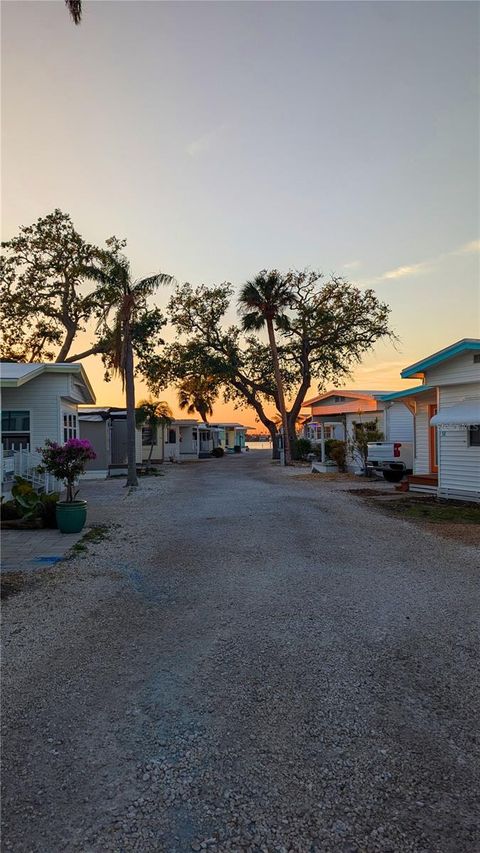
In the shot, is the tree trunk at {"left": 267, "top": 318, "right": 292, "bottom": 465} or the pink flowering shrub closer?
the pink flowering shrub

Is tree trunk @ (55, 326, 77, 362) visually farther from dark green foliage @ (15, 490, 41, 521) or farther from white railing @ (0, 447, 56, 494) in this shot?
dark green foliage @ (15, 490, 41, 521)

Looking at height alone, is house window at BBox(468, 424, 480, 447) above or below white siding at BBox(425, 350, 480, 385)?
below

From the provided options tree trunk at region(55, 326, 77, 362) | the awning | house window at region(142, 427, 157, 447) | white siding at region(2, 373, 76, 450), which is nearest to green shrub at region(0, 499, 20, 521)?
white siding at region(2, 373, 76, 450)

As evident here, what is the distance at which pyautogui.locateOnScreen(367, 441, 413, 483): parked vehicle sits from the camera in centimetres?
1880

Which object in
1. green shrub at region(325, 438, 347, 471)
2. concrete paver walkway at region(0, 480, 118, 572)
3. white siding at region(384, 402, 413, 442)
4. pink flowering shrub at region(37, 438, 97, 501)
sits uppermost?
white siding at region(384, 402, 413, 442)

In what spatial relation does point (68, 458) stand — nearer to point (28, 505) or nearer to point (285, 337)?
point (28, 505)

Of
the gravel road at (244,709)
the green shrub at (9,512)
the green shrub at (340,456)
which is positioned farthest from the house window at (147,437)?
the gravel road at (244,709)

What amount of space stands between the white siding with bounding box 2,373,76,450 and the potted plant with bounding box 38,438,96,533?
20.3ft

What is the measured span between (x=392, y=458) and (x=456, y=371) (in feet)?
19.9

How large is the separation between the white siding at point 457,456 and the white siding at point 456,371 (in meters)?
0.21

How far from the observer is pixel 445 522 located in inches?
406

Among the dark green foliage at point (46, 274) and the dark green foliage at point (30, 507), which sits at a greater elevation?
the dark green foliage at point (46, 274)

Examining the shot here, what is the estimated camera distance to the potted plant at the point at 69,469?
9.18 meters

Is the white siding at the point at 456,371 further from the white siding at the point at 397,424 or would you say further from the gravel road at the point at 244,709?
the white siding at the point at 397,424
